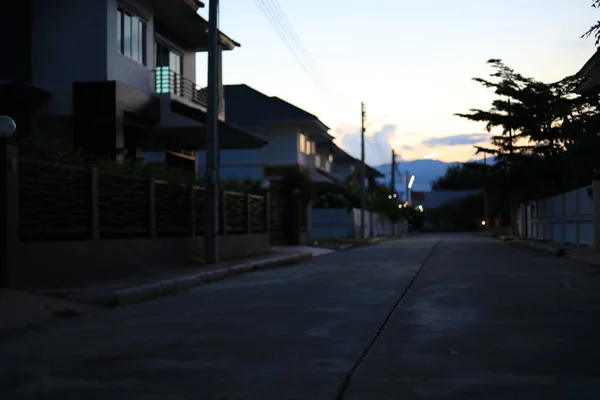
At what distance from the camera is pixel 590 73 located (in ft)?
81.3

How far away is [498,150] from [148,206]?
31.7 metres

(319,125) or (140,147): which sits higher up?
(319,125)

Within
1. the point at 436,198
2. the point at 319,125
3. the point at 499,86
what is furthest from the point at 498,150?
the point at 436,198

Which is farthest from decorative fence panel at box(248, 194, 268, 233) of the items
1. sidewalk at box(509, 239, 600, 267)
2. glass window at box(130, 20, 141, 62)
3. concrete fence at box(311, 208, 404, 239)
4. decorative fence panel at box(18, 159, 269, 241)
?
concrete fence at box(311, 208, 404, 239)

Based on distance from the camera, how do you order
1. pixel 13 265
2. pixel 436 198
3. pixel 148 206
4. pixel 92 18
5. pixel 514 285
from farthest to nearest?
pixel 436 198 → pixel 92 18 → pixel 148 206 → pixel 514 285 → pixel 13 265

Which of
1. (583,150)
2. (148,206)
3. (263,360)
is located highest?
(583,150)

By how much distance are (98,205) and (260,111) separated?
1542 inches

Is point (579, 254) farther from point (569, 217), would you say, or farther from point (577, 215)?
point (569, 217)

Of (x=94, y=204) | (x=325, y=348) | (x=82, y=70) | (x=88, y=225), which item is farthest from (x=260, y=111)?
(x=325, y=348)

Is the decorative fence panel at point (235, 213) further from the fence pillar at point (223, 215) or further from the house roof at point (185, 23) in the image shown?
the house roof at point (185, 23)

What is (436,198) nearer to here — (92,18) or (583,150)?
(583,150)

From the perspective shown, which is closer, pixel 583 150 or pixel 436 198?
pixel 583 150

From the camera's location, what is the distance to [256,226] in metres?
28.4

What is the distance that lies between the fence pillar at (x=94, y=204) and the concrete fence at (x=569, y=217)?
1812 cm
